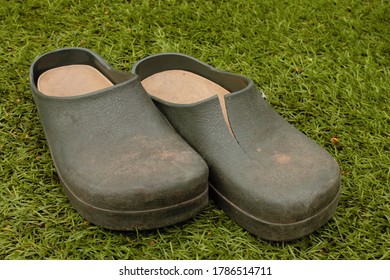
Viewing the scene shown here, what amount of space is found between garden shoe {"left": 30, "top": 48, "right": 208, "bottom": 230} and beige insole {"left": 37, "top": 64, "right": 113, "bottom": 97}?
0.74 ft

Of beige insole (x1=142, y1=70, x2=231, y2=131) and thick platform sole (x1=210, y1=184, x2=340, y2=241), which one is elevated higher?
beige insole (x1=142, y1=70, x2=231, y2=131)

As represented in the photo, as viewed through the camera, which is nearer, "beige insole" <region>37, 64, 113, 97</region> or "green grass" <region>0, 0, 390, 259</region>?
"green grass" <region>0, 0, 390, 259</region>

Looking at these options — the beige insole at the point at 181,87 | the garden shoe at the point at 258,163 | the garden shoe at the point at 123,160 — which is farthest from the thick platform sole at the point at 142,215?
the beige insole at the point at 181,87

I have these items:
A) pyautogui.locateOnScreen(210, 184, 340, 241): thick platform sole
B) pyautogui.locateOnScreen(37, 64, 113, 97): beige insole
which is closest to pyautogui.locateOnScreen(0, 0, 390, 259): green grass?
pyautogui.locateOnScreen(210, 184, 340, 241): thick platform sole

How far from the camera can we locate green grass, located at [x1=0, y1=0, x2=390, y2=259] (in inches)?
74.9

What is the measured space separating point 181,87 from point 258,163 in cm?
58

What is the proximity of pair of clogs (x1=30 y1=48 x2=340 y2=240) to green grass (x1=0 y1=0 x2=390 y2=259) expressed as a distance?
3.5 inches

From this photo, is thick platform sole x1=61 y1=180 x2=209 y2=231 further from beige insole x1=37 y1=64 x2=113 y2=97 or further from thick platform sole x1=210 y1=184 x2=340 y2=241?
beige insole x1=37 y1=64 x2=113 y2=97

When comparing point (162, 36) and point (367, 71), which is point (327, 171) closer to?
point (367, 71)

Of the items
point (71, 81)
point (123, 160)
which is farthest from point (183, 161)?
point (71, 81)

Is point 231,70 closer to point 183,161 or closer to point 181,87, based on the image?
point 181,87

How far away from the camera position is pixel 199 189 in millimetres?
1867

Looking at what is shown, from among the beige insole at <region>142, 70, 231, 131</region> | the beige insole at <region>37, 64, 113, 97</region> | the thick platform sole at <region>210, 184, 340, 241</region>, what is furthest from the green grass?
the beige insole at <region>142, 70, 231, 131</region>

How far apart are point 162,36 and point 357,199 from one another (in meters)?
1.39
